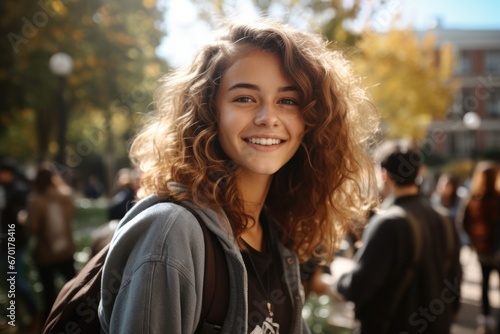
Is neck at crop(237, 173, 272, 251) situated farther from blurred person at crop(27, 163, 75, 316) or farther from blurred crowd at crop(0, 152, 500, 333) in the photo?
blurred person at crop(27, 163, 75, 316)

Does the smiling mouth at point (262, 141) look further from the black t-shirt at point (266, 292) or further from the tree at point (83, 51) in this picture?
the tree at point (83, 51)

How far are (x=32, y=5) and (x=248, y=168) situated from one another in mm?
9113

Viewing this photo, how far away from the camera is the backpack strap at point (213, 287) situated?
1400mm

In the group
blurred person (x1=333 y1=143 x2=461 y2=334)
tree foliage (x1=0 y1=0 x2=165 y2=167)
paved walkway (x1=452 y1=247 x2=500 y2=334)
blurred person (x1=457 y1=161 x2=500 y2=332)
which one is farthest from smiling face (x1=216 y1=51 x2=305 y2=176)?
tree foliage (x1=0 y1=0 x2=165 y2=167)

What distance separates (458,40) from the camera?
35.1m

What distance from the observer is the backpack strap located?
55.1 inches

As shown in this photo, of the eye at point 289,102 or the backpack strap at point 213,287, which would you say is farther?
the eye at point 289,102

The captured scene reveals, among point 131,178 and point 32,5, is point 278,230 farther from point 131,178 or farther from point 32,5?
point 32,5

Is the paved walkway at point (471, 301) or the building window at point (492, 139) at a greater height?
the building window at point (492, 139)

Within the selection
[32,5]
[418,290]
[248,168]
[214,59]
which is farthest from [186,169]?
[32,5]

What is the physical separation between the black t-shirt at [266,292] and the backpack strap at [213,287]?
0.16 meters

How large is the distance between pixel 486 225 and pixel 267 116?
4.99 m

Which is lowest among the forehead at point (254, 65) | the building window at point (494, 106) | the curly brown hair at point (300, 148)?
the curly brown hair at point (300, 148)

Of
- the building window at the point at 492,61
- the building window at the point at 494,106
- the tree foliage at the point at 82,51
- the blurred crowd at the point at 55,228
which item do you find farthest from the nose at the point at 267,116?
the building window at the point at 494,106
